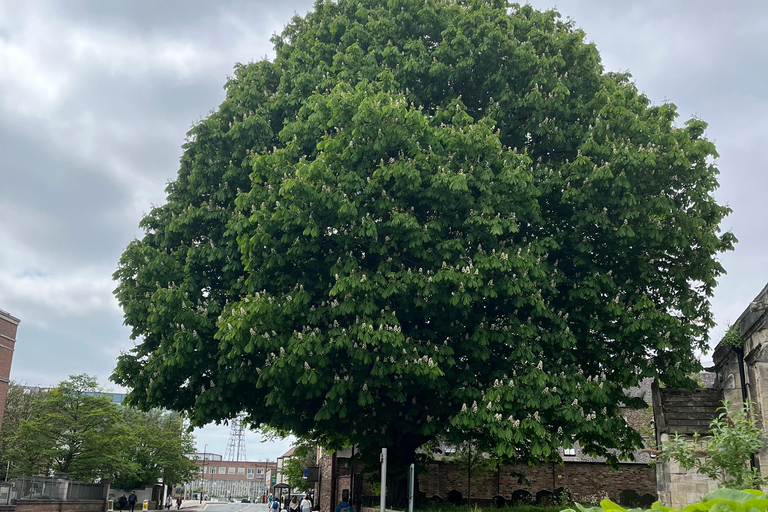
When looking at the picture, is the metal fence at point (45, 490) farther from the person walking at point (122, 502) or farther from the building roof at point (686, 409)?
the building roof at point (686, 409)

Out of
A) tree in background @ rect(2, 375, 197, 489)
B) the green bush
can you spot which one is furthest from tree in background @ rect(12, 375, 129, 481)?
the green bush

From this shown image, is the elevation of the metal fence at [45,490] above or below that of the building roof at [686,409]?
below

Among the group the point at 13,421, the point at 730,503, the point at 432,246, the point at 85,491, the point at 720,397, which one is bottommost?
the point at 85,491

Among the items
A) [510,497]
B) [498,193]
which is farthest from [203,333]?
[510,497]

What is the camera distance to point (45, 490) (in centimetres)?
3784

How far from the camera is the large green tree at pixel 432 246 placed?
14164mm

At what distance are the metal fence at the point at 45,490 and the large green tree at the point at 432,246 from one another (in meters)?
19.8

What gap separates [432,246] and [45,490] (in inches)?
1298

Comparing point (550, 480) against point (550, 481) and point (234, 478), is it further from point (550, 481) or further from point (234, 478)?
point (234, 478)

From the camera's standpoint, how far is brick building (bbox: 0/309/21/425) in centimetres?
4375

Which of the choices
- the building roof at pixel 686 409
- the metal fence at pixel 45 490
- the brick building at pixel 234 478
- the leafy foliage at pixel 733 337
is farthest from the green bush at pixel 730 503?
the brick building at pixel 234 478

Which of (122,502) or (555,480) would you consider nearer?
(555,480)

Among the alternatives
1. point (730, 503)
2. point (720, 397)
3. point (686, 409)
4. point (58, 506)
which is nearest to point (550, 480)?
point (686, 409)

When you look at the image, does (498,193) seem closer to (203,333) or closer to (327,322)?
(327,322)
